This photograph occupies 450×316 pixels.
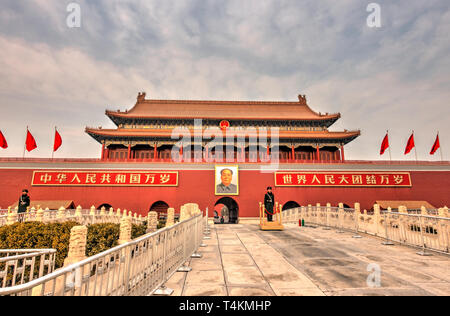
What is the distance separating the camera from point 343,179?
20.4m

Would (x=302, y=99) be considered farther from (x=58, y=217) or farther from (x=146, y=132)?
(x=58, y=217)

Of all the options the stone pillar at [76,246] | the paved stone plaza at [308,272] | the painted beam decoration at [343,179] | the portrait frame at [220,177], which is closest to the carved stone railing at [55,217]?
the stone pillar at [76,246]

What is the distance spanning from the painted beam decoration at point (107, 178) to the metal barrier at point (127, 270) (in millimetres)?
14731

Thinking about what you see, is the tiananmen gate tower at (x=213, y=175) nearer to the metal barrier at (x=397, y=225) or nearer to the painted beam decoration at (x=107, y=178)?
the painted beam decoration at (x=107, y=178)

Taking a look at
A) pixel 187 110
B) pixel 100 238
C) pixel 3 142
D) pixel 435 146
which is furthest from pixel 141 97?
pixel 435 146

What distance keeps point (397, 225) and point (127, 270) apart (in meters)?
8.99

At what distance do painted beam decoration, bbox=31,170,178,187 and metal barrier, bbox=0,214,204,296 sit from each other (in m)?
14.7

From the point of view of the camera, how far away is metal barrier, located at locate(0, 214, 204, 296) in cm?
204

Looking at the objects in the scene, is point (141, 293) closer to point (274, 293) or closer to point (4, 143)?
point (274, 293)

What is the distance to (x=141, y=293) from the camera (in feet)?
11.0

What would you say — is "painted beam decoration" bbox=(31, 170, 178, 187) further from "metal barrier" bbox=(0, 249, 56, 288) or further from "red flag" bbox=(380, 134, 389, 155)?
"red flag" bbox=(380, 134, 389, 155)
